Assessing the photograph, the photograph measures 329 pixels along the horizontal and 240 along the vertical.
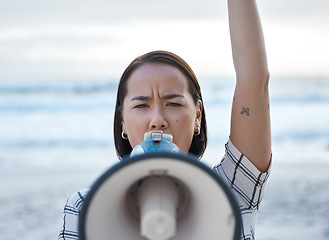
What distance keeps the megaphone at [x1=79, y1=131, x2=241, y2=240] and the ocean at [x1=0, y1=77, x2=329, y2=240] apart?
2151mm

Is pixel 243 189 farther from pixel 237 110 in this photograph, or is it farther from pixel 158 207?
pixel 158 207

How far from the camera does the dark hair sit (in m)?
1.75

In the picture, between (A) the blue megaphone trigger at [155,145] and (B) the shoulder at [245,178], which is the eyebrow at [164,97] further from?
(A) the blue megaphone trigger at [155,145]

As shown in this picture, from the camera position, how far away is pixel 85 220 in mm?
898

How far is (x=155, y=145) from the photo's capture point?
1092 millimetres

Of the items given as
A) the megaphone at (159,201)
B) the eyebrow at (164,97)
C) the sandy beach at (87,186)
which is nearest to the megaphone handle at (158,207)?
the megaphone at (159,201)

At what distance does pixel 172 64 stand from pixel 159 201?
0.85 meters

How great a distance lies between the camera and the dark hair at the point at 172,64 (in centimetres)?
175

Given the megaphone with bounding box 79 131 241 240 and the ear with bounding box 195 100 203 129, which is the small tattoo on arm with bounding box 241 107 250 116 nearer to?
the ear with bounding box 195 100 203 129

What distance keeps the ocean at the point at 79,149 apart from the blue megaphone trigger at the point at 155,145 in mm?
2123

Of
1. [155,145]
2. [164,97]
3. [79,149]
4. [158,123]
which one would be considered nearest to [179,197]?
[155,145]

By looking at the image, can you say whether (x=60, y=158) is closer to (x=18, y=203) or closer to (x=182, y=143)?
(x=18, y=203)

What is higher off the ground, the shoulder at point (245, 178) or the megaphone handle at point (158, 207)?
the shoulder at point (245, 178)

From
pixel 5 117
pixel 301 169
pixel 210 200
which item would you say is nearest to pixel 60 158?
pixel 301 169
